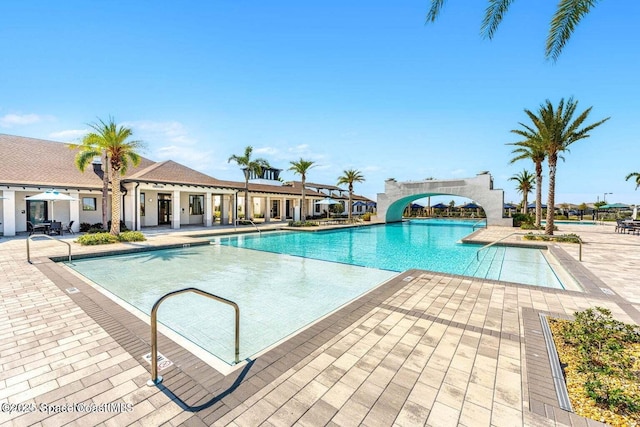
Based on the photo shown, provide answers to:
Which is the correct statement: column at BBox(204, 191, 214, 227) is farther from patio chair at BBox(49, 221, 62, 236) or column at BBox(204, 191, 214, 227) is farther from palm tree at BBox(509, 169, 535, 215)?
palm tree at BBox(509, 169, 535, 215)

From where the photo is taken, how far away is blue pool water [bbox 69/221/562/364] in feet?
17.9

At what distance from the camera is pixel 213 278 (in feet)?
28.3

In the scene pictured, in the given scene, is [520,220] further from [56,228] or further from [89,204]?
[56,228]

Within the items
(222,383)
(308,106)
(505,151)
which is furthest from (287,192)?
(222,383)

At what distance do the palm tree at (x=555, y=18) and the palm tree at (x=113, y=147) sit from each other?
560 inches

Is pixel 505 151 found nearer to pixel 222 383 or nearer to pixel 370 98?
pixel 370 98

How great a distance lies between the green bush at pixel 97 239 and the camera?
40.8 feet

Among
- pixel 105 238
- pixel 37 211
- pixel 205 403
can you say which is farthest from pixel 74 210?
pixel 205 403

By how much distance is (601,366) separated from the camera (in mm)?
3217

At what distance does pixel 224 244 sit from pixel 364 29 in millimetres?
11999

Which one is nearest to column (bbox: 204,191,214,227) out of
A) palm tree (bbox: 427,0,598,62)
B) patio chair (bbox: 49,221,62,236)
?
patio chair (bbox: 49,221,62,236)

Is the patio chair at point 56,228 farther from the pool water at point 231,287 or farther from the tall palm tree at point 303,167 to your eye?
the tall palm tree at point 303,167

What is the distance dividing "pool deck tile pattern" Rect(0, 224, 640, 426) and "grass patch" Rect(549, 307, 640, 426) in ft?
0.75

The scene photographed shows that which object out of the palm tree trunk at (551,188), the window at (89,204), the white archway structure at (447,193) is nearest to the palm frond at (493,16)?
the palm tree trunk at (551,188)
